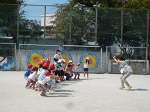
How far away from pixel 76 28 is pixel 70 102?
19335 millimetres

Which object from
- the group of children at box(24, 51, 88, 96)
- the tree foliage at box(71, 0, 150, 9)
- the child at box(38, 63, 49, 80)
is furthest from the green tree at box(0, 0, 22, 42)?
the child at box(38, 63, 49, 80)

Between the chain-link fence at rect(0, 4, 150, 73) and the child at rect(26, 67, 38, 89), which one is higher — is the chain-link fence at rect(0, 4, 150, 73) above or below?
above

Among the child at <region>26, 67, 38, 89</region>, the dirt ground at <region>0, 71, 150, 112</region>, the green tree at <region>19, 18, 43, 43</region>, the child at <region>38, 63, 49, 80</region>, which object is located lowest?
the dirt ground at <region>0, 71, 150, 112</region>

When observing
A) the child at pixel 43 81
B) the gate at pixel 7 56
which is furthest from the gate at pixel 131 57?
the child at pixel 43 81

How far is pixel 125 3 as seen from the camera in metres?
45.2

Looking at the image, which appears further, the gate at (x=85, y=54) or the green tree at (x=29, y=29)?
the green tree at (x=29, y=29)

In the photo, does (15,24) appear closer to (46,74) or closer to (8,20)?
(8,20)

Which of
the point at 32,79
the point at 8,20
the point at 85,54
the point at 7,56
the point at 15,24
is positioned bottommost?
the point at 32,79

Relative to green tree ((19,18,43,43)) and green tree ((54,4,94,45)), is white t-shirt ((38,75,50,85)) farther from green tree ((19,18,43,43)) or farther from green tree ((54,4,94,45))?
green tree ((19,18,43,43))

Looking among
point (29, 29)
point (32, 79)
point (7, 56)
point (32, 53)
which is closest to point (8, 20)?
point (29, 29)

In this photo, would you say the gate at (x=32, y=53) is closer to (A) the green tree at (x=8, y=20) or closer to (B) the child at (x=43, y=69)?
(A) the green tree at (x=8, y=20)

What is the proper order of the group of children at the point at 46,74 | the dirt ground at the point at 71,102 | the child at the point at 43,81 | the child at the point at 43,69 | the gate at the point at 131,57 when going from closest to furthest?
the dirt ground at the point at 71,102, the child at the point at 43,81, the group of children at the point at 46,74, the child at the point at 43,69, the gate at the point at 131,57

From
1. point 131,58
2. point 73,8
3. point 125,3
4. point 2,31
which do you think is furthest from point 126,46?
point 125,3

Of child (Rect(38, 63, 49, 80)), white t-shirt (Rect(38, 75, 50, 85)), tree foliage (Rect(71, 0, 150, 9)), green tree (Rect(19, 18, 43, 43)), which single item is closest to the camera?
white t-shirt (Rect(38, 75, 50, 85))
